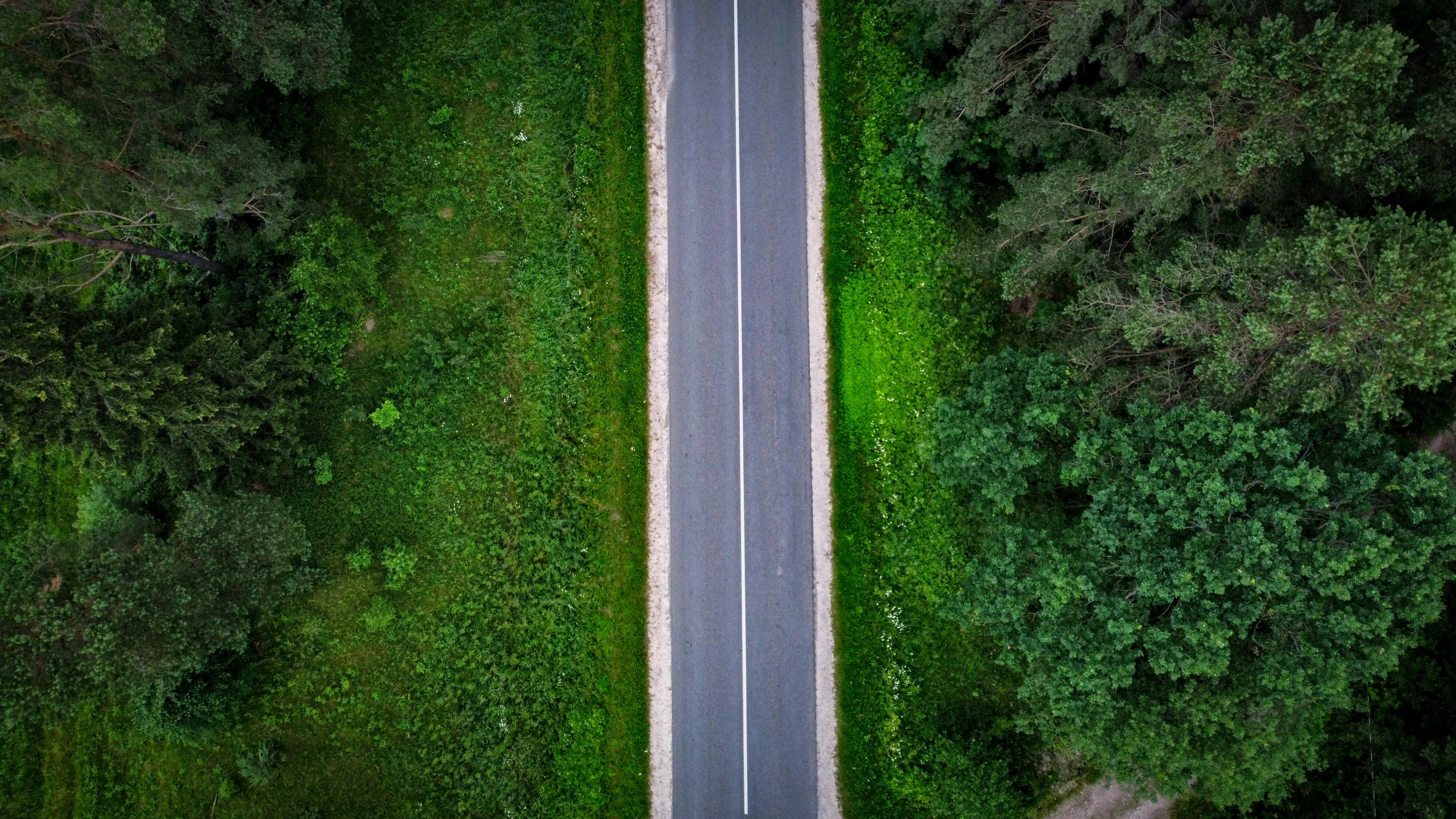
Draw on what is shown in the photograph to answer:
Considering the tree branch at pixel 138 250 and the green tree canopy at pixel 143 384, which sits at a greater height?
the tree branch at pixel 138 250

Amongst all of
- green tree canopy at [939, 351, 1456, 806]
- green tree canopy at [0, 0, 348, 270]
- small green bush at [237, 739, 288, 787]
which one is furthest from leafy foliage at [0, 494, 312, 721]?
green tree canopy at [939, 351, 1456, 806]

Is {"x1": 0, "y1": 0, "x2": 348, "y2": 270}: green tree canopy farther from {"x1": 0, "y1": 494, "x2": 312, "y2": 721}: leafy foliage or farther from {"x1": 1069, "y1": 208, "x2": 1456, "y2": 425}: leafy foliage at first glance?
{"x1": 1069, "y1": 208, "x2": 1456, "y2": 425}: leafy foliage

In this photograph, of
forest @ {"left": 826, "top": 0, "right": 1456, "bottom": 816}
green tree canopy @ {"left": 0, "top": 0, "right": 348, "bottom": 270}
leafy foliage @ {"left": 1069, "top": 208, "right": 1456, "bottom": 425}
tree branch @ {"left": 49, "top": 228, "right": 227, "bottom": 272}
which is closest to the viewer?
leafy foliage @ {"left": 1069, "top": 208, "right": 1456, "bottom": 425}

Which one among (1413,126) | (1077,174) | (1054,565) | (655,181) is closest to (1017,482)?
(1054,565)

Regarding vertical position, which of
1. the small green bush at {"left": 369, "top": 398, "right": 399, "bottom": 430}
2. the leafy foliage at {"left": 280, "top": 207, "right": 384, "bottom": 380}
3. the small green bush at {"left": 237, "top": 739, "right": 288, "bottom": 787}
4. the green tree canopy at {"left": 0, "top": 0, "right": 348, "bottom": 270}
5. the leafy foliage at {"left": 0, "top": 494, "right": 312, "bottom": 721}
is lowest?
the small green bush at {"left": 237, "top": 739, "right": 288, "bottom": 787}

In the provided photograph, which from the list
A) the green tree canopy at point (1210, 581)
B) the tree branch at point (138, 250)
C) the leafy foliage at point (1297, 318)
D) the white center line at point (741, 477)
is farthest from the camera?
the white center line at point (741, 477)

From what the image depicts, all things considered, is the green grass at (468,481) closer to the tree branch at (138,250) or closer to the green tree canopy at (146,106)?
the green tree canopy at (146,106)

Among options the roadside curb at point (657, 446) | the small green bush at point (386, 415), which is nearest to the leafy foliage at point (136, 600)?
the small green bush at point (386, 415)
